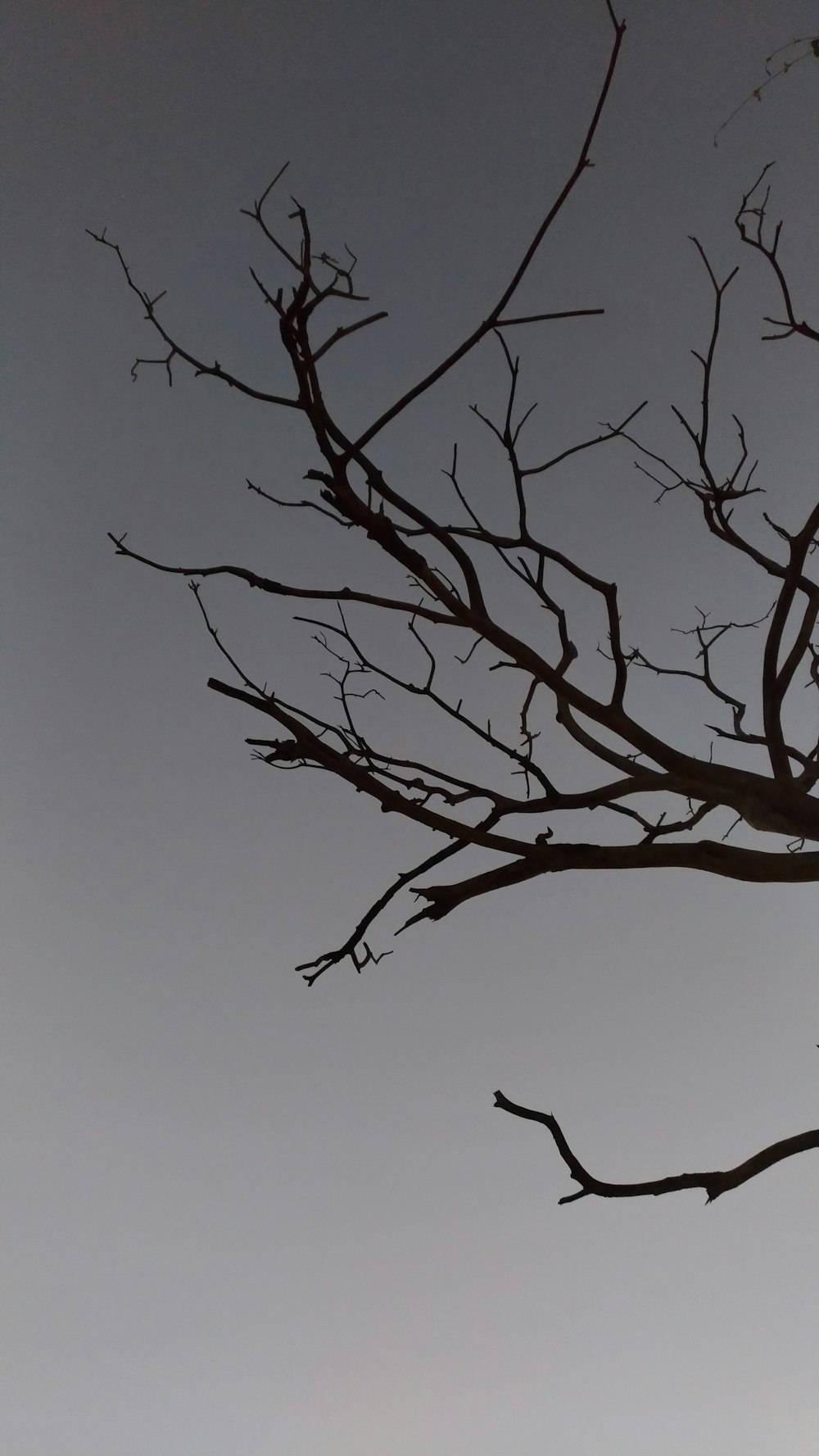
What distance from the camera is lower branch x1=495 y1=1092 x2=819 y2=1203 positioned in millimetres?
1314

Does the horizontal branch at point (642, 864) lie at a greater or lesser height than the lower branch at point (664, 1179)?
greater

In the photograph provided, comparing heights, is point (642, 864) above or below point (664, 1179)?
above

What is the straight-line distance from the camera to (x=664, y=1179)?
1.33m

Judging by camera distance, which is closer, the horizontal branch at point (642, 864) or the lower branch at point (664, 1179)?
the lower branch at point (664, 1179)

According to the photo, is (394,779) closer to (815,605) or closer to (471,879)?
(471,879)

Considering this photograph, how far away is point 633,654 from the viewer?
8.30 ft

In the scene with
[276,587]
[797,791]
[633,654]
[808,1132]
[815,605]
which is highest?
[633,654]

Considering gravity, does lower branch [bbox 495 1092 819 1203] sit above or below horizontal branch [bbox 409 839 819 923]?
below

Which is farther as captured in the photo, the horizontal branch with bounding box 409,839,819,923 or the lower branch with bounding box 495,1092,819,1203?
the horizontal branch with bounding box 409,839,819,923

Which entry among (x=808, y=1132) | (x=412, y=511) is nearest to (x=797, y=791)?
(x=808, y=1132)

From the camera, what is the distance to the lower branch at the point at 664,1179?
131cm

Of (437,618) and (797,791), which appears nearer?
(797,791)

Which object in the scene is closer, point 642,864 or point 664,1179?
point 664,1179

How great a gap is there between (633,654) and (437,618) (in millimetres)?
1015
